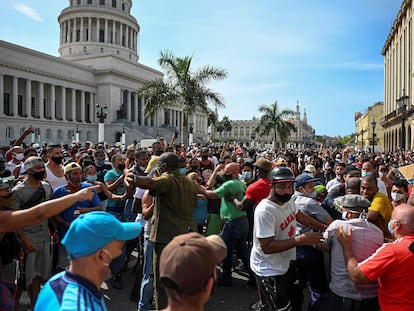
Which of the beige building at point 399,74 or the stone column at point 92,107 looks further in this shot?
the stone column at point 92,107

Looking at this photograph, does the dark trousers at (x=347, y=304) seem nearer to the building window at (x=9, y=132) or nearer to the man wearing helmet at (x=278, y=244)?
the man wearing helmet at (x=278, y=244)

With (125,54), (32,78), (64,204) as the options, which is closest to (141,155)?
(64,204)

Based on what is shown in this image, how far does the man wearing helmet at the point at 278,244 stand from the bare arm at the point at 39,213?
179cm

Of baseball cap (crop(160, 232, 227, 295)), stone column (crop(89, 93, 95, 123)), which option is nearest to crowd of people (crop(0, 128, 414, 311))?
baseball cap (crop(160, 232, 227, 295))

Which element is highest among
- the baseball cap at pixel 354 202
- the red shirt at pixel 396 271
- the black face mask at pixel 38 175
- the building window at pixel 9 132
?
the building window at pixel 9 132

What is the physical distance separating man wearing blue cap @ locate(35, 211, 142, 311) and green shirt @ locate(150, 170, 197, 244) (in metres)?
1.91

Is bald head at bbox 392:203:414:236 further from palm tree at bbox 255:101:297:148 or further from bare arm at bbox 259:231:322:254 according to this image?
palm tree at bbox 255:101:297:148

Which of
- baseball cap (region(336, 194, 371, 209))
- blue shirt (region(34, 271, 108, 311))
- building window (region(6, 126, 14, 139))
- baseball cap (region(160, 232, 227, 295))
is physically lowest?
blue shirt (region(34, 271, 108, 311))

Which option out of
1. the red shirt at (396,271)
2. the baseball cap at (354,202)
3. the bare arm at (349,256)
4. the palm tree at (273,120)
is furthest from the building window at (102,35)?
the red shirt at (396,271)

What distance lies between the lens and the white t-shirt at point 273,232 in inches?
139

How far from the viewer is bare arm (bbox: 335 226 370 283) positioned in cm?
292

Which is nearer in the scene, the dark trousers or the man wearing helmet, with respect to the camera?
the dark trousers

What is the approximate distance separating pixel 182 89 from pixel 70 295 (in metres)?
19.6

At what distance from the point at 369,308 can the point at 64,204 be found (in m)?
2.88
